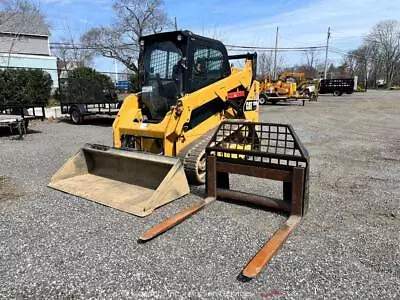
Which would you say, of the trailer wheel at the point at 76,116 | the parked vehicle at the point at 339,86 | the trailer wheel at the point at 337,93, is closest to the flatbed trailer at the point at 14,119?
the trailer wheel at the point at 76,116

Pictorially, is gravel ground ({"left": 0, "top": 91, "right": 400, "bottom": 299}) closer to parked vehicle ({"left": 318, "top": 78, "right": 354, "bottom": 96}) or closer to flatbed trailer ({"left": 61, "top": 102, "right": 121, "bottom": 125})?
flatbed trailer ({"left": 61, "top": 102, "right": 121, "bottom": 125})

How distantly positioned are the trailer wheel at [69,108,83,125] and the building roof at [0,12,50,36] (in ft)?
43.3

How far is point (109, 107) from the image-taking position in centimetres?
1422

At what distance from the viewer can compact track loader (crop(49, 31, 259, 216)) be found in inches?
183

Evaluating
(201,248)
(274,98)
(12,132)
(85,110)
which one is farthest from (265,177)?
(274,98)

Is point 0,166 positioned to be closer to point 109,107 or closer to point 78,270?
point 78,270

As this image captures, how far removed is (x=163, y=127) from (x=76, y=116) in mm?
9961

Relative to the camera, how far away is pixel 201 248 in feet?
11.0

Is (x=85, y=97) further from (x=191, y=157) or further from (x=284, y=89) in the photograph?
(x=284, y=89)

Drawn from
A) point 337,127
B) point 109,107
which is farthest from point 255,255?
point 109,107

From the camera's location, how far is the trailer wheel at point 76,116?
1376 cm

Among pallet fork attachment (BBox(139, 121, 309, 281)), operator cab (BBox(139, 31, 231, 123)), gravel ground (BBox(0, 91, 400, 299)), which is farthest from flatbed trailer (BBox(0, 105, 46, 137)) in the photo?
pallet fork attachment (BBox(139, 121, 309, 281))

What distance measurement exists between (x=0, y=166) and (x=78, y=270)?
4.83 metres

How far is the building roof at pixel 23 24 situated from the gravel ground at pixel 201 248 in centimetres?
2201
